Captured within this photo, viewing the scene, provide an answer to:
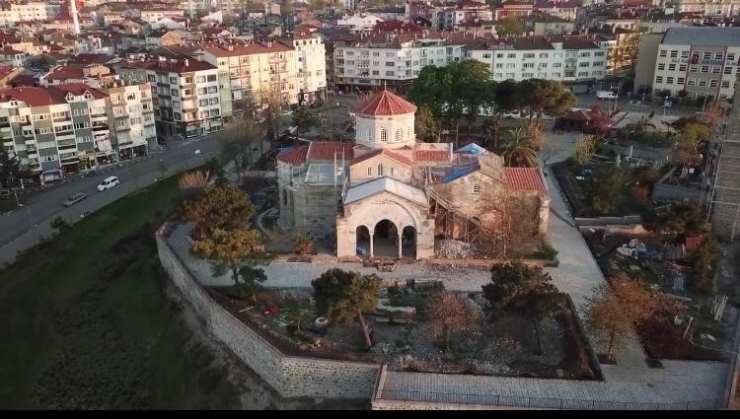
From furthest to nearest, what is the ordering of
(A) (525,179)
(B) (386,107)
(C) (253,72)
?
(C) (253,72), (B) (386,107), (A) (525,179)

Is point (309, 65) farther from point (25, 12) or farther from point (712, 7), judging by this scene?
point (25, 12)

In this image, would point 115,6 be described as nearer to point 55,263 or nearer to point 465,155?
point 55,263

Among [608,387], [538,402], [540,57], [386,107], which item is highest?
[540,57]

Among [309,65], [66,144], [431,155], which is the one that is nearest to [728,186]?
→ [431,155]

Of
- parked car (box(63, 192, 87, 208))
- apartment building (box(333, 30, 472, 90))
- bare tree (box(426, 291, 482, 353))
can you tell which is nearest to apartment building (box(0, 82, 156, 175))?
parked car (box(63, 192, 87, 208))

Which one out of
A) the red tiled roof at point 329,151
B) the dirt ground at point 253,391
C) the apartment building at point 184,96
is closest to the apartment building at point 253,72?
the apartment building at point 184,96

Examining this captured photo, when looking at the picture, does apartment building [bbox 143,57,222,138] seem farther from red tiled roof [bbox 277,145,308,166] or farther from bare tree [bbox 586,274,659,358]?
bare tree [bbox 586,274,659,358]
